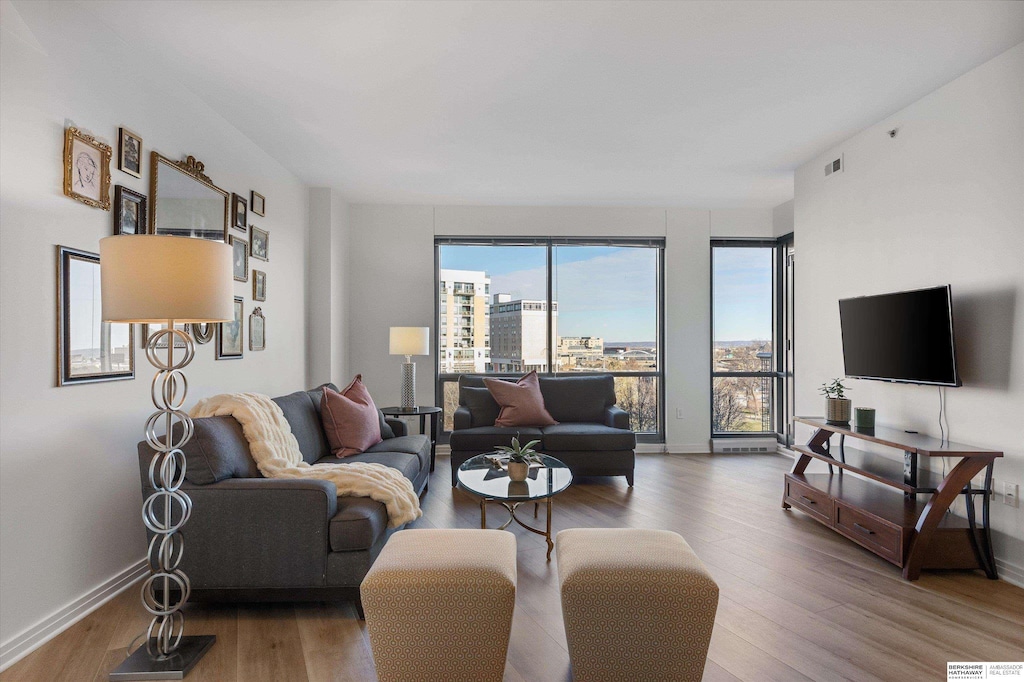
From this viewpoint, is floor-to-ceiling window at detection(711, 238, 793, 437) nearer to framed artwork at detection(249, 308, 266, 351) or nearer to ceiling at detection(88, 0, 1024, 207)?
ceiling at detection(88, 0, 1024, 207)

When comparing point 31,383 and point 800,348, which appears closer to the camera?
point 31,383

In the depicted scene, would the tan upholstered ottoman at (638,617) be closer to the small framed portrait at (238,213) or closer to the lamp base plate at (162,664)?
the lamp base plate at (162,664)

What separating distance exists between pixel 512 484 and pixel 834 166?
3504mm

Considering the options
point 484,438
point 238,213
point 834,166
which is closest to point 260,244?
point 238,213

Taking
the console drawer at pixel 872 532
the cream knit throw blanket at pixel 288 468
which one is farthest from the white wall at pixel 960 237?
the cream knit throw blanket at pixel 288 468

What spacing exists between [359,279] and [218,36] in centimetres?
353

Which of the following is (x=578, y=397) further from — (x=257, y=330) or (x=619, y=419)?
(x=257, y=330)

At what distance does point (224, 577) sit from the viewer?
97.3 inches

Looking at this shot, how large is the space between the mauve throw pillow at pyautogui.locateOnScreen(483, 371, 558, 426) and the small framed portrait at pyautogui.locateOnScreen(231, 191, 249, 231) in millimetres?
2469

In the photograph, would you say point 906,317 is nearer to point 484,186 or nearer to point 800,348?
point 800,348

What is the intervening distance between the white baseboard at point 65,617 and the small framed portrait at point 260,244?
2251 mm

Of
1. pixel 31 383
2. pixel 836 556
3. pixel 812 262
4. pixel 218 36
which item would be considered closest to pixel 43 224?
pixel 31 383

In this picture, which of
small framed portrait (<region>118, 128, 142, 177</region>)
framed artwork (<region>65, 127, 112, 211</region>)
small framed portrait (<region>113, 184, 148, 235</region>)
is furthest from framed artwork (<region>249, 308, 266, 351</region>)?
framed artwork (<region>65, 127, 112, 211</region>)

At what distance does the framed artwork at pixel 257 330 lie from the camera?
13.6 ft
